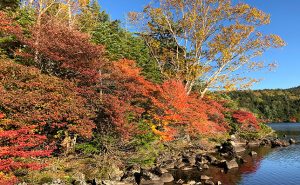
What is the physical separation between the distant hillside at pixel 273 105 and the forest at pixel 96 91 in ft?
336

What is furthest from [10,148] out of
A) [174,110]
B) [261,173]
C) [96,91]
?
[261,173]

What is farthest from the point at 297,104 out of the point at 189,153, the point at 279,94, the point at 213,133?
the point at 189,153

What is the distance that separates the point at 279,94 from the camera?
146 metres

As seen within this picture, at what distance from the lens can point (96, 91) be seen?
2244cm

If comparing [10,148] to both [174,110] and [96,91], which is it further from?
[174,110]

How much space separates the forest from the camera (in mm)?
15867

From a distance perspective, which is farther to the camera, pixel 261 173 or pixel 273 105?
pixel 273 105

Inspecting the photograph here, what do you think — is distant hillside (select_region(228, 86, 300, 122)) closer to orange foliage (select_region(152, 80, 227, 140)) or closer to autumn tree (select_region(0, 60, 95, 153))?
orange foliage (select_region(152, 80, 227, 140))

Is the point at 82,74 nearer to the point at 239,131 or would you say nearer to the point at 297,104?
the point at 239,131

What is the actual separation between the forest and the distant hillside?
10229cm

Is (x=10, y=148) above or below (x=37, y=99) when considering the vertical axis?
below

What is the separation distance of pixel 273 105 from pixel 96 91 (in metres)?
131

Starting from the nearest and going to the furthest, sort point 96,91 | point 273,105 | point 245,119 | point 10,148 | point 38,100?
point 10,148
point 38,100
point 96,91
point 245,119
point 273,105

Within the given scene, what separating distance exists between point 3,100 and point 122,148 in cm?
1067
